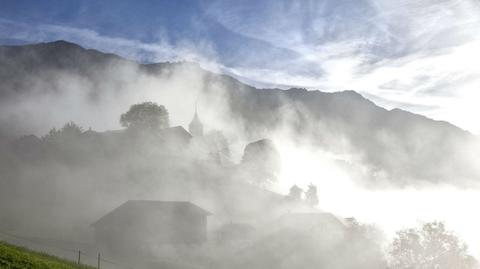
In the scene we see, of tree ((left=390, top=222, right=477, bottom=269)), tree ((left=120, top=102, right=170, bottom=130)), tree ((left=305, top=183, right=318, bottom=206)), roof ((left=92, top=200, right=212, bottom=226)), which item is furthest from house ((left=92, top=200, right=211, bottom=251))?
tree ((left=305, top=183, right=318, bottom=206))

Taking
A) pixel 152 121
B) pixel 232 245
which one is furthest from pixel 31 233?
pixel 152 121

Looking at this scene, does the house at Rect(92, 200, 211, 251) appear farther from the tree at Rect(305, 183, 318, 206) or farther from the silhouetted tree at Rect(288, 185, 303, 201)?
the tree at Rect(305, 183, 318, 206)

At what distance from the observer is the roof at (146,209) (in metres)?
77.6

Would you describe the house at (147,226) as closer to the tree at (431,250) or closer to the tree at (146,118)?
the tree at (431,250)

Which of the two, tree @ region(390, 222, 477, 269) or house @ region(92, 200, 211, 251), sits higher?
→ house @ region(92, 200, 211, 251)

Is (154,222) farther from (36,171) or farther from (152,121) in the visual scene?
(152,121)

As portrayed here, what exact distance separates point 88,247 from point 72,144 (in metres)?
54.0

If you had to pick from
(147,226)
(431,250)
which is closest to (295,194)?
(431,250)

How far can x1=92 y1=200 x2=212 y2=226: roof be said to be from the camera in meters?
77.6

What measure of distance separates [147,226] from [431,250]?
172ft

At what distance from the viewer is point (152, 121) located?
129 m

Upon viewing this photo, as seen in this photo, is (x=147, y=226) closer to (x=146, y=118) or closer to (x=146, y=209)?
(x=146, y=209)

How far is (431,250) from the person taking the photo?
86.1m

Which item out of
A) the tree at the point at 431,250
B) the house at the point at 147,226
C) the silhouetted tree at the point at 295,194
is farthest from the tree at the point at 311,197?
the house at the point at 147,226
